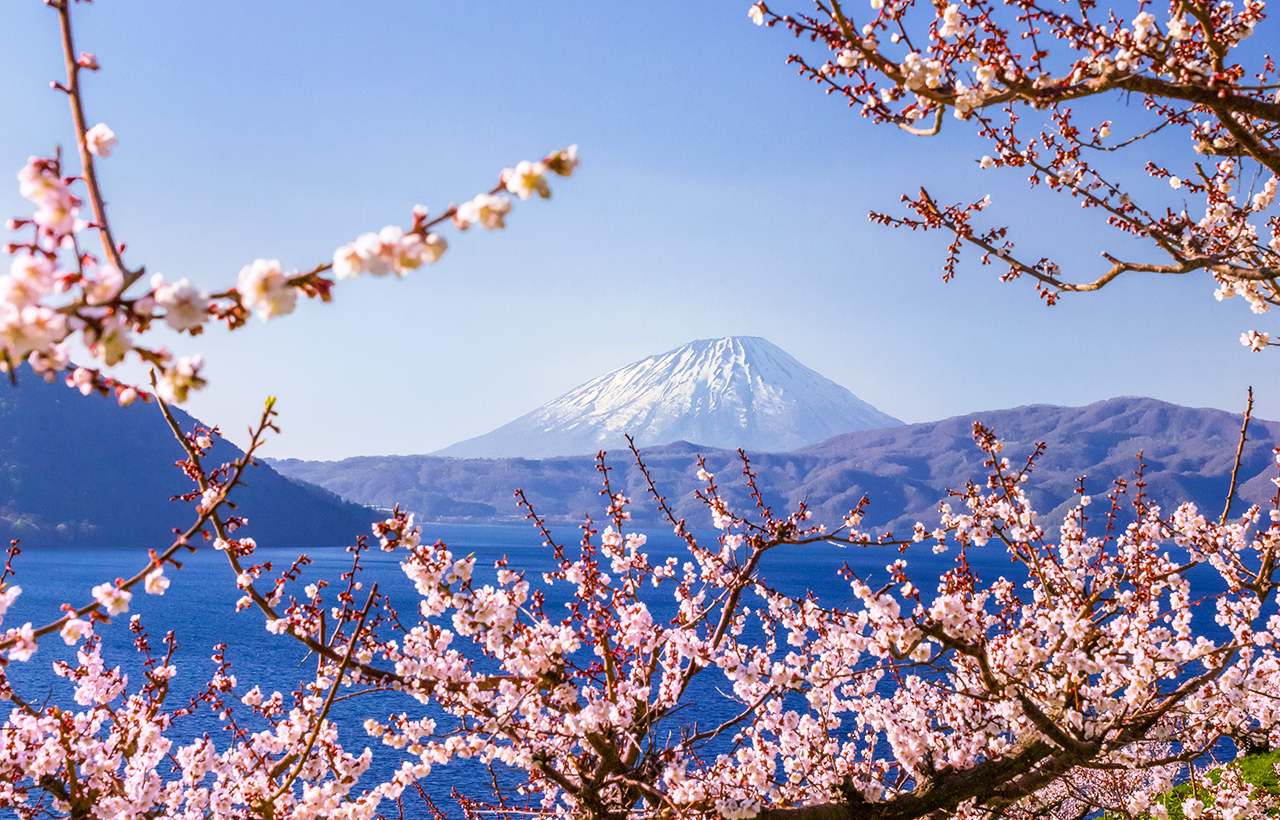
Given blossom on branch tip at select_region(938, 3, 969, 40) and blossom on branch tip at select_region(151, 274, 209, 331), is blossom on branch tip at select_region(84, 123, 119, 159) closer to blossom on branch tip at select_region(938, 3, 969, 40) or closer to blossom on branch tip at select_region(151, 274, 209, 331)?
blossom on branch tip at select_region(151, 274, 209, 331)

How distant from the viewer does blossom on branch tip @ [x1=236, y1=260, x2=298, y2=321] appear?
1.51 metres

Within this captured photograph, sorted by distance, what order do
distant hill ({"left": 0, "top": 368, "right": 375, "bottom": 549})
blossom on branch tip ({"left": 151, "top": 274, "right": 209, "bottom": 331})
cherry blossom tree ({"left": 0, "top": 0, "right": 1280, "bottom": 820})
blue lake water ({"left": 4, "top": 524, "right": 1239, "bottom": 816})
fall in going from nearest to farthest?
blossom on branch tip ({"left": 151, "top": 274, "right": 209, "bottom": 331})
cherry blossom tree ({"left": 0, "top": 0, "right": 1280, "bottom": 820})
blue lake water ({"left": 4, "top": 524, "right": 1239, "bottom": 816})
distant hill ({"left": 0, "top": 368, "right": 375, "bottom": 549})

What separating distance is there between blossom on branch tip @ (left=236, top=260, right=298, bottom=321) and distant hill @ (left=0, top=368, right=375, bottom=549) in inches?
4426

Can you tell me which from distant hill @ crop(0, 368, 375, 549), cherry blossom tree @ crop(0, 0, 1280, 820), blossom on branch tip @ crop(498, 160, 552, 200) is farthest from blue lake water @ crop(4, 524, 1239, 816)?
distant hill @ crop(0, 368, 375, 549)

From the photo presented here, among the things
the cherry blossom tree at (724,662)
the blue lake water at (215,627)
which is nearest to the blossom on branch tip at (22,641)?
the cherry blossom tree at (724,662)

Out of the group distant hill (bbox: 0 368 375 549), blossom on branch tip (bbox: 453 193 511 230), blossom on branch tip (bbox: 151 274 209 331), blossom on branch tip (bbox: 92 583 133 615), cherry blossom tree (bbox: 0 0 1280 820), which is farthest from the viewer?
distant hill (bbox: 0 368 375 549)

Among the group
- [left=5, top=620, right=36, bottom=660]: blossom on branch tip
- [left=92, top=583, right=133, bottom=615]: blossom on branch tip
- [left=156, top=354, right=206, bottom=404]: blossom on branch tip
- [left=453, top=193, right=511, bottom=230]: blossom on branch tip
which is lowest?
[left=5, top=620, right=36, bottom=660]: blossom on branch tip

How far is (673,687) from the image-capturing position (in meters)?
5.47

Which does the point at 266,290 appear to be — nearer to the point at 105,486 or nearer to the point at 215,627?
the point at 215,627

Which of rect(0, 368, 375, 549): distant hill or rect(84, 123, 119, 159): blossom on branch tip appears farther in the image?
rect(0, 368, 375, 549): distant hill

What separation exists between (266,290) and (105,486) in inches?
5290

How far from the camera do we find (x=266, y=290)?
61.4 inches

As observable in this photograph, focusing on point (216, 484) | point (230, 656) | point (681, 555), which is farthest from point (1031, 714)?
point (681, 555)

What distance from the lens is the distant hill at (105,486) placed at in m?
107
